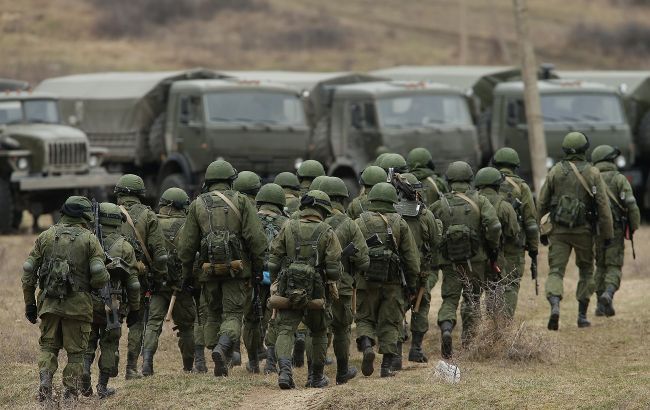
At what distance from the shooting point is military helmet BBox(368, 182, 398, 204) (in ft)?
38.8

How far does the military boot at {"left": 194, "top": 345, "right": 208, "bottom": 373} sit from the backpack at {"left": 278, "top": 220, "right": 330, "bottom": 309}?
171cm

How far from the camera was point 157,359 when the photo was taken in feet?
45.7

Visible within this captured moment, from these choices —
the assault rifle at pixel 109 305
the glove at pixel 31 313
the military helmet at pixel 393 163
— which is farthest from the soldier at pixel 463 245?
the glove at pixel 31 313

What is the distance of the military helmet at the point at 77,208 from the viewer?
1077cm

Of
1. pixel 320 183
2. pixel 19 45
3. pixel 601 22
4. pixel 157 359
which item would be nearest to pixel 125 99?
pixel 157 359

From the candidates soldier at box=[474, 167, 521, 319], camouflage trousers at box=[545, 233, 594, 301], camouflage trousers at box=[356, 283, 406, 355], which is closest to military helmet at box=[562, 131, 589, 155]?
camouflage trousers at box=[545, 233, 594, 301]

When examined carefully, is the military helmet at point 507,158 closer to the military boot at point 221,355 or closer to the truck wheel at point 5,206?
the military boot at point 221,355

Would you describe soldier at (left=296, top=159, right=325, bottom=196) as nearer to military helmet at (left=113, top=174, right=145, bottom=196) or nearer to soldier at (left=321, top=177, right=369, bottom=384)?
soldier at (left=321, top=177, right=369, bottom=384)

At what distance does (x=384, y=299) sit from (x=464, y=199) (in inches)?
61.7

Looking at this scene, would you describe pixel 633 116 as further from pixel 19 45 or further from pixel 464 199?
pixel 19 45

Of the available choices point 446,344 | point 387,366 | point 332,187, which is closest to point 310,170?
point 332,187

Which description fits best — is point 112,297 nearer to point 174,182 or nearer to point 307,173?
point 307,173

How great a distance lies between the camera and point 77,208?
10.8m

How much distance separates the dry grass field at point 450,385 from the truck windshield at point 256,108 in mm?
8714
